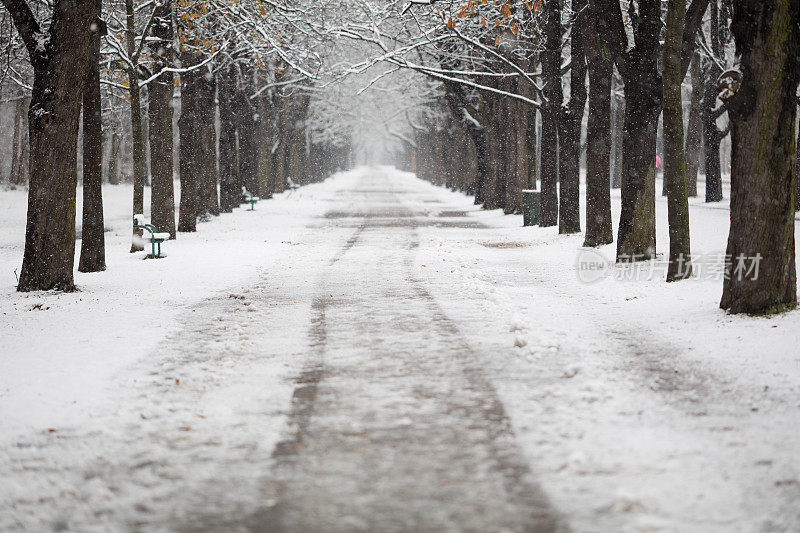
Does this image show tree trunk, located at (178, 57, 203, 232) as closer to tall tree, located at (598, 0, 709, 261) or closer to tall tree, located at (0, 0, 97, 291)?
tall tree, located at (0, 0, 97, 291)

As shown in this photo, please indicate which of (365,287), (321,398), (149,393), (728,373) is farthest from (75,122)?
(728,373)

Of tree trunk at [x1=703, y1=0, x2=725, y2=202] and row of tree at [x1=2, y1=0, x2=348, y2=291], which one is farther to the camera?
tree trunk at [x1=703, y1=0, x2=725, y2=202]

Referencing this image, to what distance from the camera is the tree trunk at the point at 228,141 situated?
29719 mm

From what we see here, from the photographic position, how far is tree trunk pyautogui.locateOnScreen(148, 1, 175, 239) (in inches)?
757

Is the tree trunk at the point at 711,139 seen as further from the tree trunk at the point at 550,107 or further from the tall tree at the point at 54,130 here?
the tall tree at the point at 54,130

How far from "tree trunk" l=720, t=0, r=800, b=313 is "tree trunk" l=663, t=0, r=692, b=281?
3.11 metres

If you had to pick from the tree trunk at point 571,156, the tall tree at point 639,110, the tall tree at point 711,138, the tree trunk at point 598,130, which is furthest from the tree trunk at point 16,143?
the tall tree at point 639,110

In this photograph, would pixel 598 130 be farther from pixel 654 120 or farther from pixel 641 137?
pixel 641 137

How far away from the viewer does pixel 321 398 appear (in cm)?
612

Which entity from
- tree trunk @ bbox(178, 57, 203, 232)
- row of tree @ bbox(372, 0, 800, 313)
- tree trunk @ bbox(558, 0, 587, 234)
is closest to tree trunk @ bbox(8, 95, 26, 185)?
tree trunk @ bbox(178, 57, 203, 232)

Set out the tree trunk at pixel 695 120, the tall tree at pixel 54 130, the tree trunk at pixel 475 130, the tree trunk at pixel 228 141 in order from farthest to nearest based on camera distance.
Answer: the tree trunk at pixel 475 130 < the tree trunk at pixel 695 120 < the tree trunk at pixel 228 141 < the tall tree at pixel 54 130

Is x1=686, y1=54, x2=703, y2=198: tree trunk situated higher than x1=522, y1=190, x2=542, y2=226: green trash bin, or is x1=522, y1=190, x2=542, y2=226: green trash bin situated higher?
x1=686, y1=54, x2=703, y2=198: tree trunk

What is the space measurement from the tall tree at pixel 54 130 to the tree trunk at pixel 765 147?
8.43m

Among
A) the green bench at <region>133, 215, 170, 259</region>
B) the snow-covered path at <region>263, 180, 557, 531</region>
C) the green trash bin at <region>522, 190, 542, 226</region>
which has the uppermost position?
the green trash bin at <region>522, 190, 542, 226</region>
